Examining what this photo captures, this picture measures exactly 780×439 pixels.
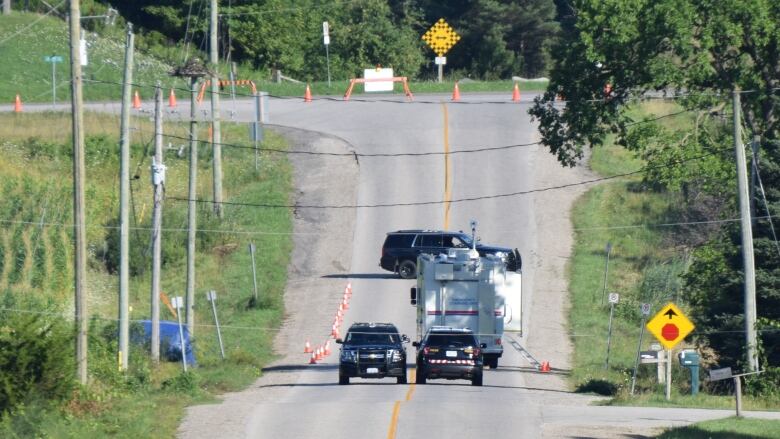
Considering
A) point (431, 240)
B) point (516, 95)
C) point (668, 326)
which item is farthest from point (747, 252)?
point (516, 95)

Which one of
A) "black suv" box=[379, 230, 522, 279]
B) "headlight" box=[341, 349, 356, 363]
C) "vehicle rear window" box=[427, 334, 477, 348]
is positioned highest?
"black suv" box=[379, 230, 522, 279]

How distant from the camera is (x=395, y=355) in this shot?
113ft

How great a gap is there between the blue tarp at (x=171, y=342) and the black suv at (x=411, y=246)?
10724 mm

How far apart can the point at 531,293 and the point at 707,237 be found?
7620mm

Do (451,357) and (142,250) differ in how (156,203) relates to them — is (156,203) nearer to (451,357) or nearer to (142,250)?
(451,357)

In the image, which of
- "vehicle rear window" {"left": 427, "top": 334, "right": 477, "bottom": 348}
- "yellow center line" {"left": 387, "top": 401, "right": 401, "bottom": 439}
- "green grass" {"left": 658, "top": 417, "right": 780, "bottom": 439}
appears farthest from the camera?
"vehicle rear window" {"left": 427, "top": 334, "right": 477, "bottom": 348}

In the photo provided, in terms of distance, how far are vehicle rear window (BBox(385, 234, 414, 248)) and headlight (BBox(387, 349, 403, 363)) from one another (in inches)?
569

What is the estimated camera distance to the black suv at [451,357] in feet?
112

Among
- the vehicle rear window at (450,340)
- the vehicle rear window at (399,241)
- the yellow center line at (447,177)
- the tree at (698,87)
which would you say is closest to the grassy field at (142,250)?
the vehicle rear window at (399,241)

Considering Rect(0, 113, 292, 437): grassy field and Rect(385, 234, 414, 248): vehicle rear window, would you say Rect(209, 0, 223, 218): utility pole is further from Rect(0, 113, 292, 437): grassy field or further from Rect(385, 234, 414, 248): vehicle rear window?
Rect(385, 234, 414, 248): vehicle rear window

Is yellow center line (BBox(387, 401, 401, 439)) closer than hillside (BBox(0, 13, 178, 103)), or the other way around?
yellow center line (BBox(387, 401, 401, 439))

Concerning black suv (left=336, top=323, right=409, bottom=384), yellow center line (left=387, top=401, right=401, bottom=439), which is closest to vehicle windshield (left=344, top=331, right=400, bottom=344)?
black suv (left=336, top=323, right=409, bottom=384)

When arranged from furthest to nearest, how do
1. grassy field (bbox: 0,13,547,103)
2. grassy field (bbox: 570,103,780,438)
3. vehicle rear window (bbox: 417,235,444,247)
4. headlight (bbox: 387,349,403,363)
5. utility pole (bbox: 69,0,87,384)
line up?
grassy field (bbox: 0,13,547,103) → vehicle rear window (bbox: 417,235,444,247) → grassy field (bbox: 570,103,780,438) → headlight (bbox: 387,349,403,363) → utility pole (bbox: 69,0,87,384)

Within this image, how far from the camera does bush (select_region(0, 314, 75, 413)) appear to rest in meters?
26.4
